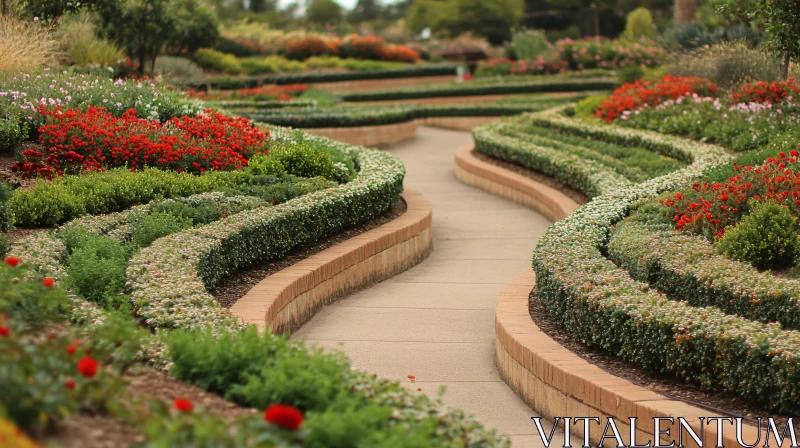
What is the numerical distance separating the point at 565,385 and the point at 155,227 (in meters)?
3.40

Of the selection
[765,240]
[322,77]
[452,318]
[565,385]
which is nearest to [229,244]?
[452,318]

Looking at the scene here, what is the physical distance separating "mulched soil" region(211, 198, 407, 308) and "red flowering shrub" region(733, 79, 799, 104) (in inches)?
233

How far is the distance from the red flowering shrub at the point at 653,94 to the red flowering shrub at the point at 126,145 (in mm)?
6588

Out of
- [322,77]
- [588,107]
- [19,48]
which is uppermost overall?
[19,48]

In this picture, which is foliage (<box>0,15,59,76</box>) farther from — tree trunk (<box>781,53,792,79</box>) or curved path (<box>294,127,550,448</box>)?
tree trunk (<box>781,53,792,79</box>)

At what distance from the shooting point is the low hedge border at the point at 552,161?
→ 10.3 m

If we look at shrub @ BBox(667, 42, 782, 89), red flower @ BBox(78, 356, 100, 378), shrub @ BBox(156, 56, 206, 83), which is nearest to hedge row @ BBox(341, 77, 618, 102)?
shrub @ BBox(156, 56, 206, 83)

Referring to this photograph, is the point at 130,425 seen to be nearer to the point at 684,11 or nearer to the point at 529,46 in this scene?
the point at 684,11

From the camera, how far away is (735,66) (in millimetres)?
13992

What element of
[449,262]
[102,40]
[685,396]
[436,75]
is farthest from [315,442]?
[436,75]

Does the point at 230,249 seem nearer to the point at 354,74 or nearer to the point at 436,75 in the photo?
the point at 354,74

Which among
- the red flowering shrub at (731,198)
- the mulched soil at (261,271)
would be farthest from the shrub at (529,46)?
the red flowering shrub at (731,198)

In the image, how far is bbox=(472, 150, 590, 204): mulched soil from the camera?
36.2ft

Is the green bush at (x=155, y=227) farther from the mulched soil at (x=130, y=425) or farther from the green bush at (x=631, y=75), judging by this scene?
the green bush at (x=631, y=75)
